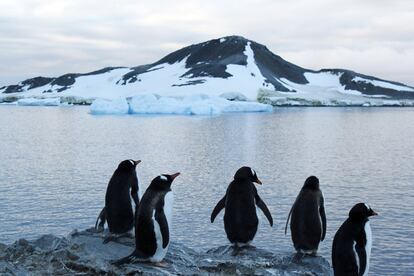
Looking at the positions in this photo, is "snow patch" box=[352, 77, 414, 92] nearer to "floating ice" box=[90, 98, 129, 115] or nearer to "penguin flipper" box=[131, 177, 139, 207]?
"floating ice" box=[90, 98, 129, 115]

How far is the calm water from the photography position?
12.8m

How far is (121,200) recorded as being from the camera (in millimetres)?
8086

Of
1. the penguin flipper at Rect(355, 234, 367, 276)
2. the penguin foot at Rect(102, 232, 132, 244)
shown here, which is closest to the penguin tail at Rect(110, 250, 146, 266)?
the penguin foot at Rect(102, 232, 132, 244)

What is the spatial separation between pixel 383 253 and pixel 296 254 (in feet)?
13.1

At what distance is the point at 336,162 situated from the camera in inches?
1063

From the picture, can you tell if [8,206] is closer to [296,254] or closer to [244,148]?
[296,254]

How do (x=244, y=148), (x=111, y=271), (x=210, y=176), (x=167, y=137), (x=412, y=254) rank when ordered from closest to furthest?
(x=111, y=271) < (x=412, y=254) < (x=210, y=176) < (x=244, y=148) < (x=167, y=137)

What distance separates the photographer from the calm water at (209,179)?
1280cm

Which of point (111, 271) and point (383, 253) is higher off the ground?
point (111, 271)

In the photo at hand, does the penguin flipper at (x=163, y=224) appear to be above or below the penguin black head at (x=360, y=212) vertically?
below

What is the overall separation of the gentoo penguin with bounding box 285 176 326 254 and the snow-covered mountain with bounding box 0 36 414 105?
118009 mm

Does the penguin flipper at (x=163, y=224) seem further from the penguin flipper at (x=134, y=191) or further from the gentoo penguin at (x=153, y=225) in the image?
the penguin flipper at (x=134, y=191)

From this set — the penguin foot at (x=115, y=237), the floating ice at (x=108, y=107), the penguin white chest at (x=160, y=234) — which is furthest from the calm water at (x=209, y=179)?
the floating ice at (x=108, y=107)

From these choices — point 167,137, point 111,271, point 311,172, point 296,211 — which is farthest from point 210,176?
point 167,137
